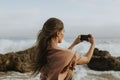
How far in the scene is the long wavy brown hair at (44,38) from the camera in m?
4.24

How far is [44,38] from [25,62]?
33.7 feet

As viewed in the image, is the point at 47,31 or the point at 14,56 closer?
the point at 47,31

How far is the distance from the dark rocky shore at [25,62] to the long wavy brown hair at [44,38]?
29.2ft

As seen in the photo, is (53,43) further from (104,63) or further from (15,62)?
(104,63)

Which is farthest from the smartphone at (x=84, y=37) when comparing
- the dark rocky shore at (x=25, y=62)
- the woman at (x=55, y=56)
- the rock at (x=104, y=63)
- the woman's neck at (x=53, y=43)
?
the rock at (x=104, y=63)

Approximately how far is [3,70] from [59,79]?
10472 mm

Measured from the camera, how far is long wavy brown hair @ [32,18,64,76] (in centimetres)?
424

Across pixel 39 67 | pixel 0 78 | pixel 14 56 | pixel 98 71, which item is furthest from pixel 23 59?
pixel 39 67

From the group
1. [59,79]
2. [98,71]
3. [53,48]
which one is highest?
[53,48]

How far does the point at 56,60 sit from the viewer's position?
4.26 m

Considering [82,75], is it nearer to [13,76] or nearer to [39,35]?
[13,76]

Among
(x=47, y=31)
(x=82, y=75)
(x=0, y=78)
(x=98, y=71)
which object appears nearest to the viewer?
(x=47, y=31)

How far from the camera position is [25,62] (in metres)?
14.5

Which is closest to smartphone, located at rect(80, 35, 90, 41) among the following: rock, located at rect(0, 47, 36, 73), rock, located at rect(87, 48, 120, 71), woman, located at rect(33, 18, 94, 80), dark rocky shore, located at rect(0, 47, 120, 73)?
woman, located at rect(33, 18, 94, 80)
